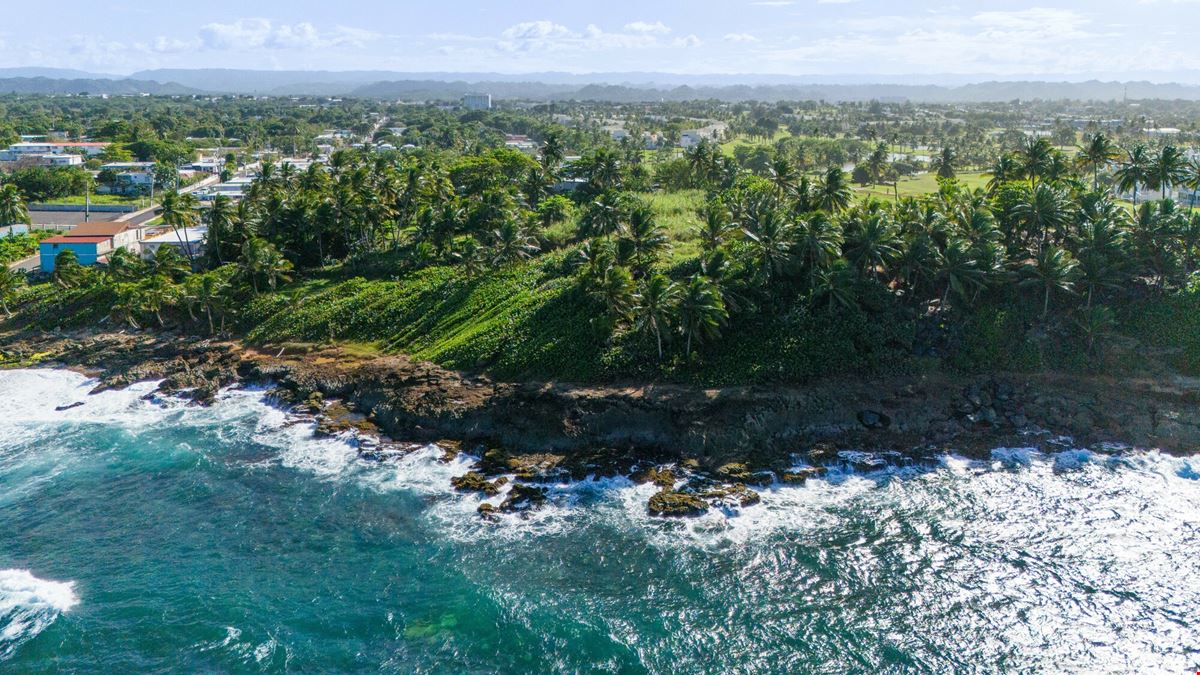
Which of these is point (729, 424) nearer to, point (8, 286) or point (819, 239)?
point (819, 239)

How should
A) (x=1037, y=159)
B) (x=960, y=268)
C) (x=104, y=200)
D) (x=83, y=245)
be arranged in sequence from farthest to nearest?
(x=104, y=200)
(x=83, y=245)
(x=1037, y=159)
(x=960, y=268)

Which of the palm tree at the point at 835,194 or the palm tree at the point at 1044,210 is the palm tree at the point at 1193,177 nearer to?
the palm tree at the point at 1044,210

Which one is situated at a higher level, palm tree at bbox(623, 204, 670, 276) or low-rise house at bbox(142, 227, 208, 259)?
palm tree at bbox(623, 204, 670, 276)

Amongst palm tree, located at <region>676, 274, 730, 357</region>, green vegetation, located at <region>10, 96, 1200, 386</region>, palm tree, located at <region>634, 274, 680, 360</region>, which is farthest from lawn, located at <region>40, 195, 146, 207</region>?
palm tree, located at <region>676, 274, 730, 357</region>

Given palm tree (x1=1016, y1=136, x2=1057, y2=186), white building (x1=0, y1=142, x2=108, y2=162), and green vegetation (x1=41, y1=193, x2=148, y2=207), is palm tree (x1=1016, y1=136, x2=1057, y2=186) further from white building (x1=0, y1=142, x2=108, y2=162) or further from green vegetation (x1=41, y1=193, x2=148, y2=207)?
white building (x1=0, y1=142, x2=108, y2=162)

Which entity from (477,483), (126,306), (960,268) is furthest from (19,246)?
(960,268)

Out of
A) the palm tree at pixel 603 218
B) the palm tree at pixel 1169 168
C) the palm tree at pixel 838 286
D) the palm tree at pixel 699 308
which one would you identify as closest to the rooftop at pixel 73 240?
the palm tree at pixel 603 218
